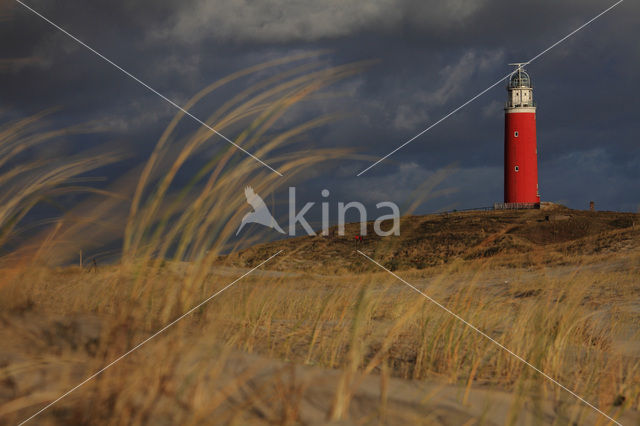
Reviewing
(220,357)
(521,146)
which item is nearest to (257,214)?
(220,357)

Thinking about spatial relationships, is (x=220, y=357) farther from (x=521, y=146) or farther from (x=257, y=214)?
(x=521, y=146)

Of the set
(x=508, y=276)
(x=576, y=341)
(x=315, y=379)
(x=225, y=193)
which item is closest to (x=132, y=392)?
(x=315, y=379)

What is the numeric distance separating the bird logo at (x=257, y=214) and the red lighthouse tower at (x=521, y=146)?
35.6 metres

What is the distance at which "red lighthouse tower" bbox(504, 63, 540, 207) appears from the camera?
36375 mm

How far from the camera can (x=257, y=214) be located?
2.87 m

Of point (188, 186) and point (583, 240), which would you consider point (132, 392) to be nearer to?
point (188, 186)

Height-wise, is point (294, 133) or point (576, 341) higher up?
point (294, 133)

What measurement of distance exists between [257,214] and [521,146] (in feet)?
121

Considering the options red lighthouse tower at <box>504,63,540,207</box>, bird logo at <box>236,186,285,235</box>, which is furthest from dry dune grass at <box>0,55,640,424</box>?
red lighthouse tower at <box>504,63,540,207</box>

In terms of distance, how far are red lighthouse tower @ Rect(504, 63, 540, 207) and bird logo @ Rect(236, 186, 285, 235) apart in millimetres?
35602

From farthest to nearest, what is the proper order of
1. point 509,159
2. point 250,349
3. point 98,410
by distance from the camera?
point 509,159 < point 250,349 < point 98,410

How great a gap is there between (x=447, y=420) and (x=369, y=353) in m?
0.97

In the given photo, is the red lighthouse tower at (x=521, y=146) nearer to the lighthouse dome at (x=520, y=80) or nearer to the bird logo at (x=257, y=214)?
the lighthouse dome at (x=520, y=80)

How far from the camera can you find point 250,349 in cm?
243
